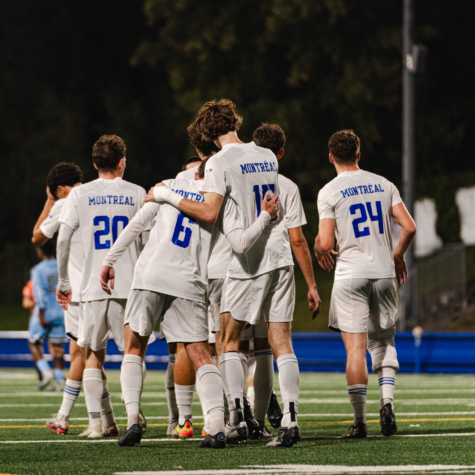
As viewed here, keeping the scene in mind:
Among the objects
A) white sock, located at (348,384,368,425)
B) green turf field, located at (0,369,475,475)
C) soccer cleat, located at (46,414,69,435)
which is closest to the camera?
green turf field, located at (0,369,475,475)

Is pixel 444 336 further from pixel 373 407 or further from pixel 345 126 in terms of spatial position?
pixel 345 126

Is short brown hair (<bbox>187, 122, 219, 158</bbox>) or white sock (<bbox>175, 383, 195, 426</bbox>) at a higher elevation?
short brown hair (<bbox>187, 122, 219, 158</bbox>)

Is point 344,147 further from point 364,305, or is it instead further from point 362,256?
point 364,305

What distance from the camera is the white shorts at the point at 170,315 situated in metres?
6.83

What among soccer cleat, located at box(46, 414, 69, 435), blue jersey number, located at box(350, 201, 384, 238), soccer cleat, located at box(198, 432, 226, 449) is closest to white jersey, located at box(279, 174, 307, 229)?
blue jersey number, located at box(350, 201, 384, 238)

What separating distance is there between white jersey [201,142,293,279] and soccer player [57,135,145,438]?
136cm

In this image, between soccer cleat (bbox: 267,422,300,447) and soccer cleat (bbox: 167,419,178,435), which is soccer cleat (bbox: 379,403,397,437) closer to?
soccer cleat (bbox: 267,422,300,447)

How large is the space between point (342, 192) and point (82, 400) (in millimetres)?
5985

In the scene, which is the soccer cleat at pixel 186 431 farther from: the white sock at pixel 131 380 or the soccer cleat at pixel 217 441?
the soccer cleat at pixel 217 441

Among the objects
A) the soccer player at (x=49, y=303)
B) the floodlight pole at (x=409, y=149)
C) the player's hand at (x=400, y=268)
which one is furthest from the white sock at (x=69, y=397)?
the floodlight pole at (x=409, y=149)

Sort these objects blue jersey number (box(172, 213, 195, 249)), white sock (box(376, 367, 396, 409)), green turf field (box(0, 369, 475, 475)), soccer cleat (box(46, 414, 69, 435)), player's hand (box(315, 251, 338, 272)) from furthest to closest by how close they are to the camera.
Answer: soccer cleat (box(46, 414, 69, 435))
player's hand (box(315, 251, 338, 272))
white sock (box(376, 367, 396, 409))
blue jersey number (box(172, 213, 195, 249))
green turf field (box(0, 369, 475, 475))

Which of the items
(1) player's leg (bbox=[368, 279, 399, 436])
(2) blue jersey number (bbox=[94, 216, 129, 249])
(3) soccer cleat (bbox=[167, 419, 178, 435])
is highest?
(2) blue jersey number (bbox=[94, 216, 129, 249])

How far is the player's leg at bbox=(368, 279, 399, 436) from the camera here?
25.2ft

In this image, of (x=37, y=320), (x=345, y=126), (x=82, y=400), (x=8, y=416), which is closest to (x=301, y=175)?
(x=345, y=126)
